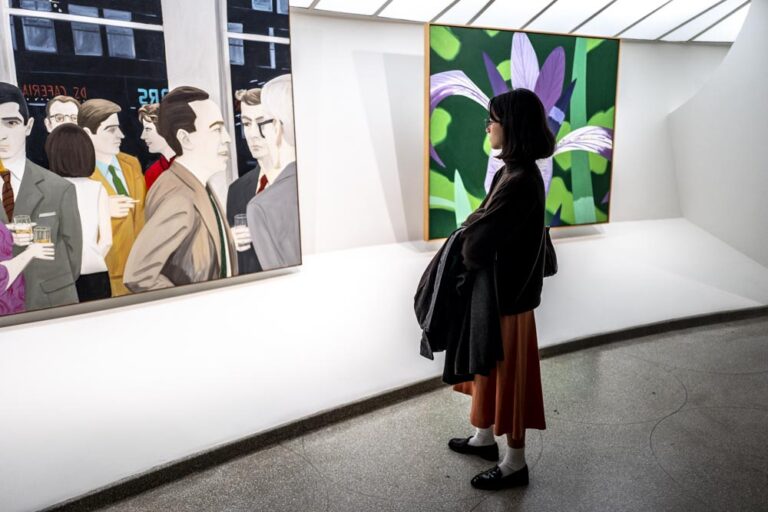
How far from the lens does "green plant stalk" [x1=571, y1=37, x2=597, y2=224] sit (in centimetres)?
560

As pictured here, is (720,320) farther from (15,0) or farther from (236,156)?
(15,0)

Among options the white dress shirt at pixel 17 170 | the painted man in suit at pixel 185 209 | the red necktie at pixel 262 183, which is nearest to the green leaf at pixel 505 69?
the red necktie at pixel 262 183

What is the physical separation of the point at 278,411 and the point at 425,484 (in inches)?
34.0

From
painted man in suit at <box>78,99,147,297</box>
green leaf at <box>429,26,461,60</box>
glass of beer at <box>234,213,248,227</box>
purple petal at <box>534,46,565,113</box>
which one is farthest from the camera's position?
purple petal at <box>534,46,565,113</box>

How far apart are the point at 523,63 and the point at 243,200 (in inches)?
121

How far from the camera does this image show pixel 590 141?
19.0 feet

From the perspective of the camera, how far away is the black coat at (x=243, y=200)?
4.01 meters

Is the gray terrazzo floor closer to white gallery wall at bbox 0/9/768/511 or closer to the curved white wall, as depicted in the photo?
white gallery wall at bbox 0/9/768/511

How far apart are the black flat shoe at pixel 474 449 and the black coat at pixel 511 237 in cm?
77

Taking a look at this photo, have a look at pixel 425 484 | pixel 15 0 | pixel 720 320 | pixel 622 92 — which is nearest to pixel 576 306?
pixel 720 320

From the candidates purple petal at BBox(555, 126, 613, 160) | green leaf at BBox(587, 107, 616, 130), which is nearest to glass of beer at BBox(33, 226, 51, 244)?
purple petal at BBox(555, 126, 613, 160)

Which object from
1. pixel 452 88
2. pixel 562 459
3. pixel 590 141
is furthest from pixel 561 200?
pixel 562 459

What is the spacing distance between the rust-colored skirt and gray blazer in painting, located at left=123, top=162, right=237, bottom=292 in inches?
91.8

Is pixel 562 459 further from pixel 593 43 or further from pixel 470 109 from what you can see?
pixel 593 43
